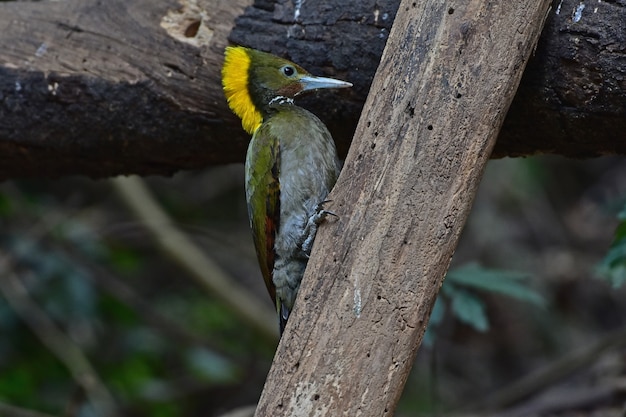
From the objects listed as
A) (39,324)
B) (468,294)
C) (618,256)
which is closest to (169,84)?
(468,294)

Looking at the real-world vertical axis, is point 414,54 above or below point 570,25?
below

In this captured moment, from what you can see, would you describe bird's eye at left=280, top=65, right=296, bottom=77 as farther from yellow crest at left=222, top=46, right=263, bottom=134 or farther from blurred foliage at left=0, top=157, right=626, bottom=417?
blurred foliage at left=0, top=157, right=626, bottom=417

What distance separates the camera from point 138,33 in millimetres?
3459

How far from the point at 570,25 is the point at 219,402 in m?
5.15

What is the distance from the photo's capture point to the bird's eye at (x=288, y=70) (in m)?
3.11

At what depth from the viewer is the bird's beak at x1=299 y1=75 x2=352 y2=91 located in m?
3.00

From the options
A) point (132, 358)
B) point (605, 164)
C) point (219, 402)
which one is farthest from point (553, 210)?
point (132, 358)

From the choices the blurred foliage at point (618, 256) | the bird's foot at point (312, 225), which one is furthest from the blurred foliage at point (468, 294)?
the bird's foot at point (312, 225)

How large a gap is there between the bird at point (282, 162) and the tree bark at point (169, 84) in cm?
12

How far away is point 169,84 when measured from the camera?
337cm

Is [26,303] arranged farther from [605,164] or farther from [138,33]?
[605,164]

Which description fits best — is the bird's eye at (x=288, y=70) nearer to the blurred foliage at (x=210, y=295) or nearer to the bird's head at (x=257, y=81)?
the bird's head at (x=257, y=81)

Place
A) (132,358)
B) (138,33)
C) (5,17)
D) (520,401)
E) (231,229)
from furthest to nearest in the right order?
(231,229) → (132,358) → (520,401) → (5,17) → (138,33)

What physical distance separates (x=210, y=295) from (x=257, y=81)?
315 centimetres
